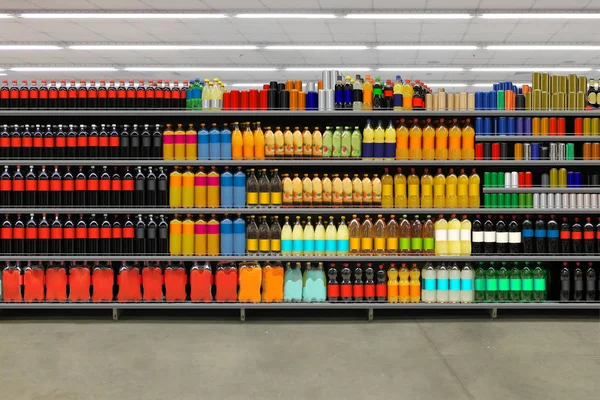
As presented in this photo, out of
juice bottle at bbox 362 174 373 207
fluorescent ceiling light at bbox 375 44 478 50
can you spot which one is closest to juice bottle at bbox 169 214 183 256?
juice bottle at bbox 362 174 373 207

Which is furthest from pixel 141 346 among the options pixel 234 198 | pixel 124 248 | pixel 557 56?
pixel 557 56

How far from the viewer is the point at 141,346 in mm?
4902

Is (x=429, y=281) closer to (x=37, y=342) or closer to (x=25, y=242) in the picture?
(x=37, y=342)

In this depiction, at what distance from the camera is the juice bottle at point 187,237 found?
5.65m

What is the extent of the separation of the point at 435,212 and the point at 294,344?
1.98 m

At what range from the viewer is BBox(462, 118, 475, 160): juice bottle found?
571 cm

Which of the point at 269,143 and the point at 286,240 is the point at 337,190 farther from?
the point at 269,143

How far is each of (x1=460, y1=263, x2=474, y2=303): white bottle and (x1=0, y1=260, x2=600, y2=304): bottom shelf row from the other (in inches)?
0.4

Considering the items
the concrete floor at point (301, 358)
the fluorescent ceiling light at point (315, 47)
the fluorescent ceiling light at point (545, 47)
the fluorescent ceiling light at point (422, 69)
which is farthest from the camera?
the fluorescent ceiling light at point (422, 69)

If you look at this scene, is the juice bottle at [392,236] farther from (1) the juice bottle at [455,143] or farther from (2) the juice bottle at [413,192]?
(1) the juice bottle at [455,143]

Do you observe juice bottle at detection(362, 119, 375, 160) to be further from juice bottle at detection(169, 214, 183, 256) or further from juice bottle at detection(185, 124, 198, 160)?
juice bottle at detection(169, 214, 183, 256)

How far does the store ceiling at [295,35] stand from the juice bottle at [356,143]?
4083mm

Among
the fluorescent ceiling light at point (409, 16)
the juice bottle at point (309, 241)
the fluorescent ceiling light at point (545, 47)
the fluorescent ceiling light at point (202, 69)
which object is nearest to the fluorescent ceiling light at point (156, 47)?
the fluorescent ceiling light at point (202, 69)

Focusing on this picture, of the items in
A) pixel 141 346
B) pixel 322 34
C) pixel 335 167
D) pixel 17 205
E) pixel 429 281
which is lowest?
pixel 141 346
